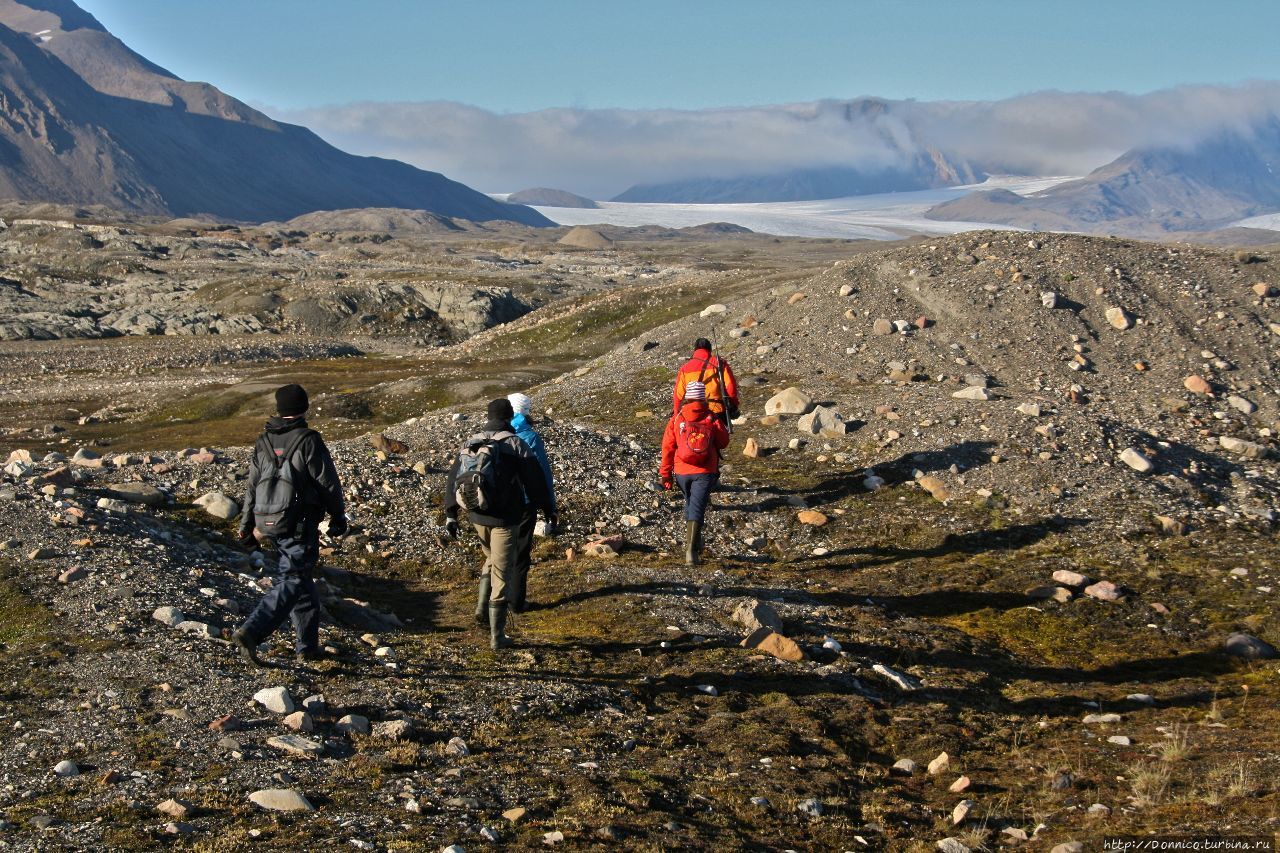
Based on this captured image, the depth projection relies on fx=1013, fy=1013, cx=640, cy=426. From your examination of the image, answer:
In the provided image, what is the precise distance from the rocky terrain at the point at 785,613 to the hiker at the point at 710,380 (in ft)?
9.26

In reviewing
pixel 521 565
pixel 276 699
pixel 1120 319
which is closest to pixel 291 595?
pixel 276 699

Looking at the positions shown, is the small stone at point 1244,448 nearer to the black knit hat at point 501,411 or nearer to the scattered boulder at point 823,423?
the scattered boulder at point 823,423

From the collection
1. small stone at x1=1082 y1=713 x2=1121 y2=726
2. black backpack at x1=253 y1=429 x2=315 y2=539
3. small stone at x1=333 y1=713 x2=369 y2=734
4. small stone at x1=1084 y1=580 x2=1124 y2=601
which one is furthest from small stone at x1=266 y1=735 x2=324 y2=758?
small stone at x1=1084 y1=580 x2=1124 y2=601

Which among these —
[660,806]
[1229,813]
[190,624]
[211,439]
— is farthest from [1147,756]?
[211,439]

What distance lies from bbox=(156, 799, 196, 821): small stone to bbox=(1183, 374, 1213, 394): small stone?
2560cm

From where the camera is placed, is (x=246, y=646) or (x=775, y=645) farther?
(x=775, y=645)

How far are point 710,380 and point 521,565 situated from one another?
19.1 ft

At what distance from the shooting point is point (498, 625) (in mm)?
12711

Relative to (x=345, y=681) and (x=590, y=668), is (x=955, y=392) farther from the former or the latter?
(x=345, y=681)

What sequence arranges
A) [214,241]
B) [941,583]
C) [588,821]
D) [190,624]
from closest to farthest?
[588,821] → [190,624] → [941,583] → [214,241]

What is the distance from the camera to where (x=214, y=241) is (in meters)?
179

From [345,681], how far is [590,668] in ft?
9.55

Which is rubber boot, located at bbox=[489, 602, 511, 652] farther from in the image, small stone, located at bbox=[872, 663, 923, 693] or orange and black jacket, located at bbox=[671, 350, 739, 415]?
orange and black jacket, located at bbox=[671, 350, 739, 415]

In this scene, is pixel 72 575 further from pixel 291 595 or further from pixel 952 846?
pixel 952 846
